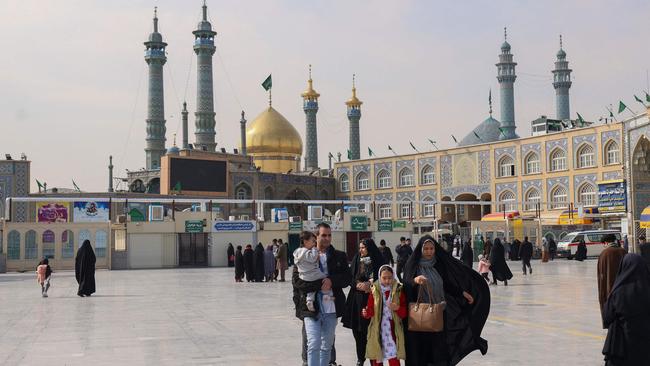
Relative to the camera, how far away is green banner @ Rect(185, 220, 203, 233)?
33156mm

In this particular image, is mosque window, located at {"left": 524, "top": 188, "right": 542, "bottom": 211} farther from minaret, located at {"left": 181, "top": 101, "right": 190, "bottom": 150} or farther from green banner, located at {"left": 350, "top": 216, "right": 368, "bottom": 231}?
minaret, located at {"left": 181, "top": 101, "right": 190, "bottom": 150}

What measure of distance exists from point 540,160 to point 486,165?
165 inches

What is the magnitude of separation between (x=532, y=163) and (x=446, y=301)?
1742 inches

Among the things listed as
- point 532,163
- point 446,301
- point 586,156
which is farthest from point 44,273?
point 532,163

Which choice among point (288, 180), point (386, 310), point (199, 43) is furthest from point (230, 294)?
point (199, 43)

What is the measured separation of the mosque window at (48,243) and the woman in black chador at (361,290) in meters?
26.9

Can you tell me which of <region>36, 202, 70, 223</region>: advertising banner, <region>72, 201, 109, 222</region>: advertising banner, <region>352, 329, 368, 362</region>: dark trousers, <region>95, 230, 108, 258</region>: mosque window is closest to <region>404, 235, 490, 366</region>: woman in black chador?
<region>352, 329, 368, 362</region>: dark trousers

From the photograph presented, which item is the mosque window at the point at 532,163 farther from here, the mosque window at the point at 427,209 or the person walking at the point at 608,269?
the person walking at the point at 608,269

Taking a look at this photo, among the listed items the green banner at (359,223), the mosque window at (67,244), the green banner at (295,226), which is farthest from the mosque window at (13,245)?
the green banner at (359,223)

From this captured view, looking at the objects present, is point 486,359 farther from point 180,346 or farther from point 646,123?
point 646,123

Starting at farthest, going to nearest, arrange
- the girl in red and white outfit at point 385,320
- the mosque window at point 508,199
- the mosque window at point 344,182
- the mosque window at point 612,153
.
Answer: the mosque window at point 344,182 → the mosque window at point 508,199 → the mosque window at point 612,153 → the girl in red and white outfit at point 385,320

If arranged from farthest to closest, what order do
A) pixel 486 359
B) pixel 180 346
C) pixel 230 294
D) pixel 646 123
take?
pixel 646 123 < pixel 230 294 < pixel 180 346 < pixel 486 359

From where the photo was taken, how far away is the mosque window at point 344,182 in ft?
197

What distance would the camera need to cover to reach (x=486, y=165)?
5131cm
